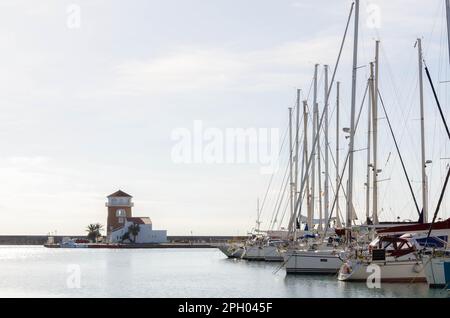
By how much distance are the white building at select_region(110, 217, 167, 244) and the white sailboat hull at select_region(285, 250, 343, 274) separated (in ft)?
425

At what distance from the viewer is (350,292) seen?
4375cm

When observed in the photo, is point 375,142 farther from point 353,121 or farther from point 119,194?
point 119,194

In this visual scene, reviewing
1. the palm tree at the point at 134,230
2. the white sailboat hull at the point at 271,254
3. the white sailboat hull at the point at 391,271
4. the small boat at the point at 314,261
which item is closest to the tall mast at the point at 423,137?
the small boat at the point at 314,261

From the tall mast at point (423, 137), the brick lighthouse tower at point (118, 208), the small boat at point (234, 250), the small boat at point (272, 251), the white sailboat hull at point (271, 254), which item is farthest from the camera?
the brick lighthouse tower at point (118, 208)

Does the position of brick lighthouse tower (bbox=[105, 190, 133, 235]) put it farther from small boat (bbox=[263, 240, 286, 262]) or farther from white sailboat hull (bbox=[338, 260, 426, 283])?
white sailboat hull (bbox=[338, 260, 426, 283])

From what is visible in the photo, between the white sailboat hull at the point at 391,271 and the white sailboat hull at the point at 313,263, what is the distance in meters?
7.95

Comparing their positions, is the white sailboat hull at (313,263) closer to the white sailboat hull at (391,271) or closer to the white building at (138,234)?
the white sailboat hull at (391,271)

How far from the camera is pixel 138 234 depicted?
185000 mm

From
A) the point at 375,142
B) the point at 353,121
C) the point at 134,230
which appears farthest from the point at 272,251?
the point at 134,230

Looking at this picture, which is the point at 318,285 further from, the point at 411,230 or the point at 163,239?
the point at 163,239

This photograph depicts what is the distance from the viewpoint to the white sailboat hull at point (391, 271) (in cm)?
4512

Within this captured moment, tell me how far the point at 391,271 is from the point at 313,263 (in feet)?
36.4
